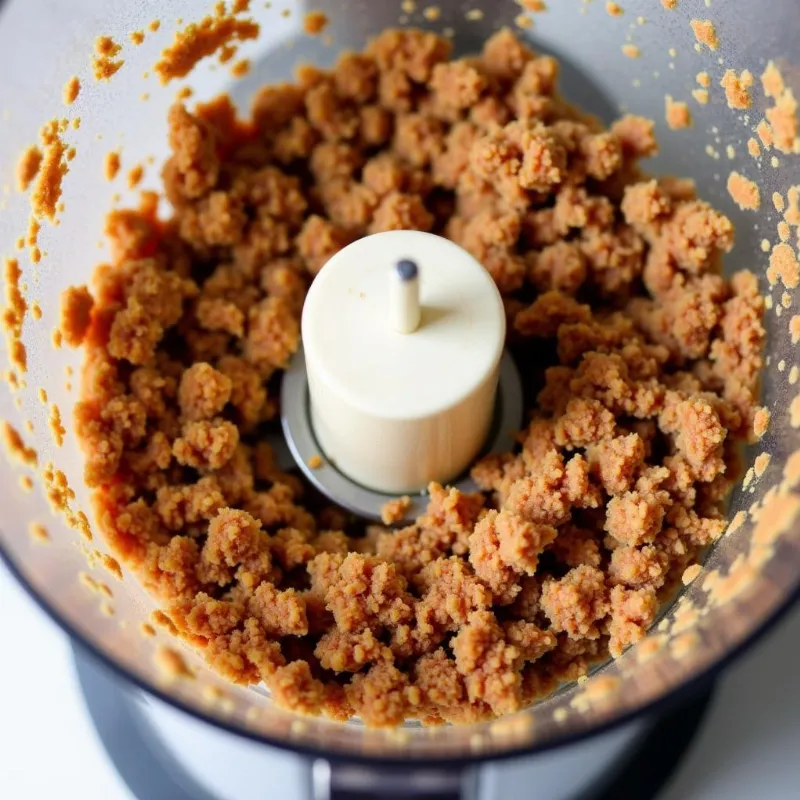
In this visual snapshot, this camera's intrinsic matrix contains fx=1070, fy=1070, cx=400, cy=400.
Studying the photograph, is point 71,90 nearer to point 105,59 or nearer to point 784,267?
point 105,59

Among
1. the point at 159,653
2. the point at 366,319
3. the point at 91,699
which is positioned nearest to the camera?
the point at 159,653

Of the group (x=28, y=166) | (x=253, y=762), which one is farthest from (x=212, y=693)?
(x=28, y=166)

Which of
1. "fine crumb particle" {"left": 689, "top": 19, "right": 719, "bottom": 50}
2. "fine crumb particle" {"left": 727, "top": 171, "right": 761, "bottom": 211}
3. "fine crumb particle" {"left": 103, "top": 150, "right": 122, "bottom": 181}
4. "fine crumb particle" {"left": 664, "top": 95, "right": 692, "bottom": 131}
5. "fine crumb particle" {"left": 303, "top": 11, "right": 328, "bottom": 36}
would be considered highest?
"fine crumb particle" {"left": 103, "top": 150, "right": 122, "bottom": 181}

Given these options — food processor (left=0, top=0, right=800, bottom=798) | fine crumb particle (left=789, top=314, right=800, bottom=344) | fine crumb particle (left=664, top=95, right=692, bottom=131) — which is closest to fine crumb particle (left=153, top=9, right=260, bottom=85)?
food processor (left=0, top=0, right=800, bottom=798)

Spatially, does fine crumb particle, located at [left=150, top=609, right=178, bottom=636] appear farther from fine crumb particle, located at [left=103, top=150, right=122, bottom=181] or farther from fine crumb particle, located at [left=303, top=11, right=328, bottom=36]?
fine crumb particle, located at [left=303, top=11, right=328, bottom=36]

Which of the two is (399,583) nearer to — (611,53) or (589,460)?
(589,460)

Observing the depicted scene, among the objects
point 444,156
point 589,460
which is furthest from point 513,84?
point 589,460
